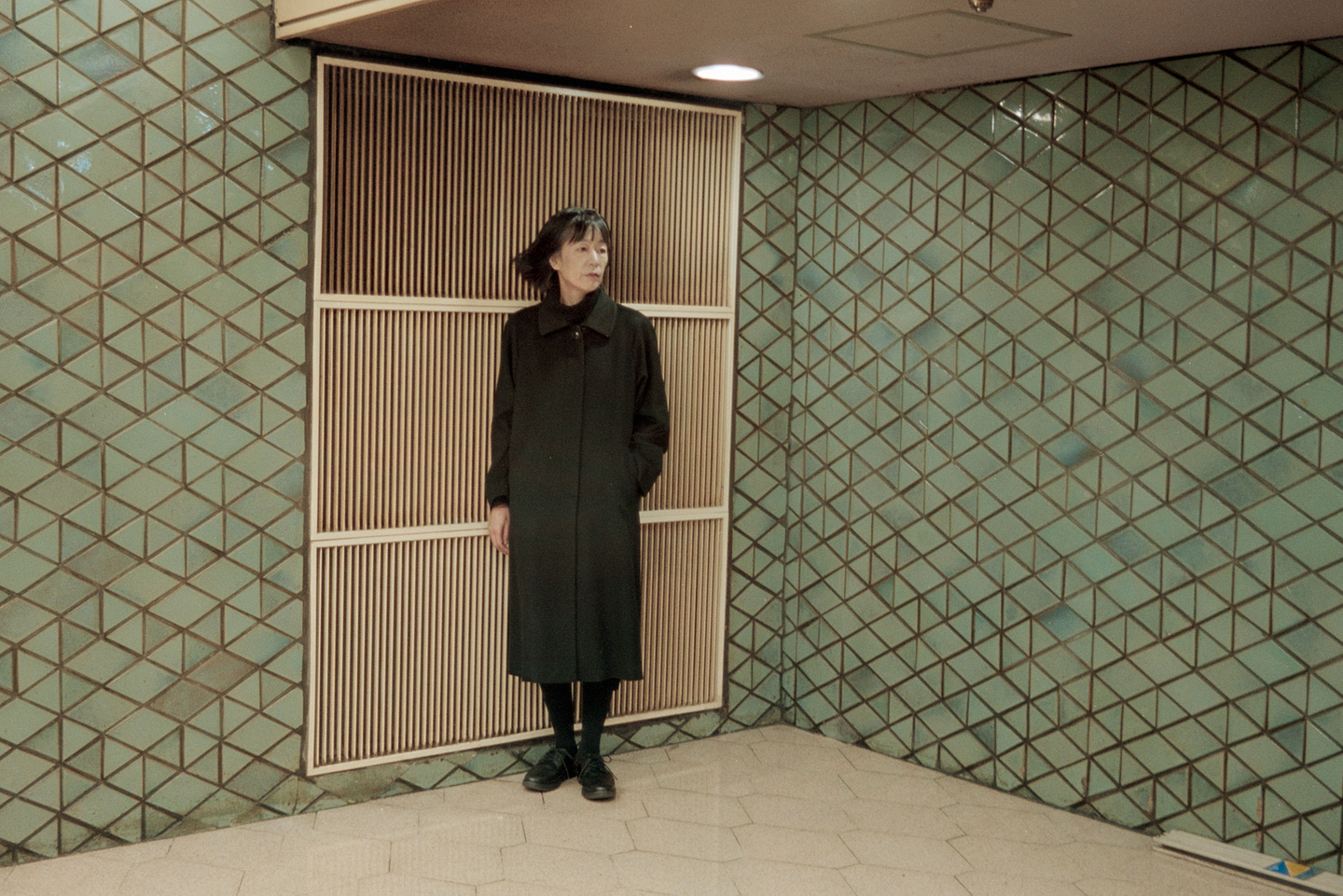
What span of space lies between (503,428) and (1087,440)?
6.05 ft

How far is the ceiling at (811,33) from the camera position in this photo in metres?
3.00

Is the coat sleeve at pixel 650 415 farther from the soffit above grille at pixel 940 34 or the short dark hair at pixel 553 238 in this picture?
the soffit above grille at pixel 940 34

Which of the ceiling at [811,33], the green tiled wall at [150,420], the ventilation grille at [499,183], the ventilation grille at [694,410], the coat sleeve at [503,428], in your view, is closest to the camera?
the ceiling at [811,33]

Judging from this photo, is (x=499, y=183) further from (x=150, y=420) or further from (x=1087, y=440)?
(x=1087, y=440)

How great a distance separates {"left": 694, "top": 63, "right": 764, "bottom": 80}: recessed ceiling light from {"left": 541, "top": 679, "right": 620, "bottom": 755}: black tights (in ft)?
6.48

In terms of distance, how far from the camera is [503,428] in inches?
156

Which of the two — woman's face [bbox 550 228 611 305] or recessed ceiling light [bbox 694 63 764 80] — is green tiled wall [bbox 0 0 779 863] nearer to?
woman's face [bbox 550 228 611 305]

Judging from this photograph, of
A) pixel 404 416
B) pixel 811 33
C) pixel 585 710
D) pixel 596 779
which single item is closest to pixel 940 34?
pixel 811 33

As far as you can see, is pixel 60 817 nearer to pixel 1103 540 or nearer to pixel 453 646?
pixel 453 646

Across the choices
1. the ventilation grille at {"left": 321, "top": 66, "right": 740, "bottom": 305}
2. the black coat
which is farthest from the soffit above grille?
the black coat

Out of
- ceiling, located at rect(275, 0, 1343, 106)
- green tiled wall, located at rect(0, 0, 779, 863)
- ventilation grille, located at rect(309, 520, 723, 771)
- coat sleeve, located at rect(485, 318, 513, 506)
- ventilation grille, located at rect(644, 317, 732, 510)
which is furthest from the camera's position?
ventilation grille, located at rect(644, 317, 732, 510)

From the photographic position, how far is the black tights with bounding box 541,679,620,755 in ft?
13.2

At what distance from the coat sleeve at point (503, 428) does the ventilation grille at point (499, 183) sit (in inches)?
8.4

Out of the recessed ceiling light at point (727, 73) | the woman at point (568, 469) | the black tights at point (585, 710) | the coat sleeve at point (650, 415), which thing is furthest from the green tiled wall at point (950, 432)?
the coat sleeve at point (650, 415)
